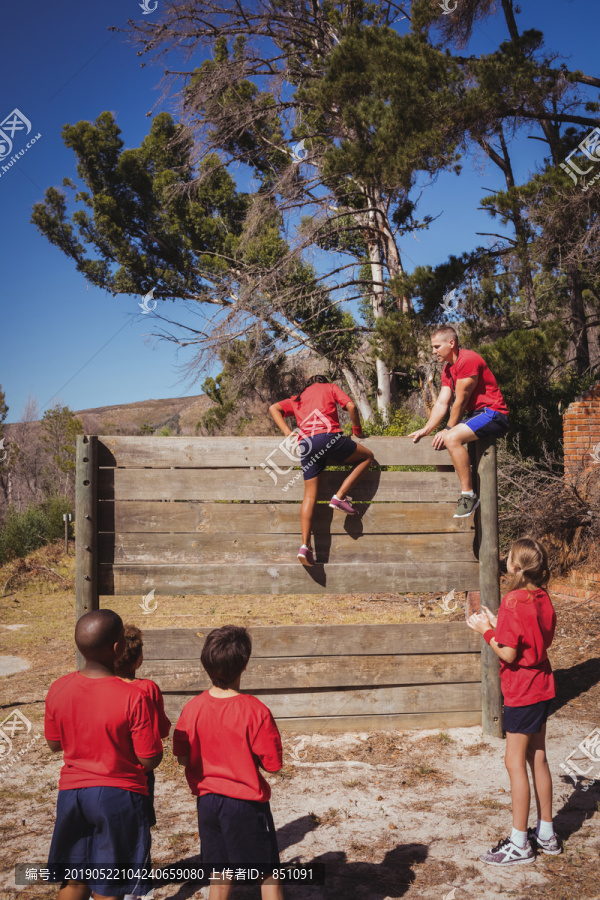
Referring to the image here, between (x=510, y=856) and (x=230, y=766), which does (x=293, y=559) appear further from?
(x=230, y=766)

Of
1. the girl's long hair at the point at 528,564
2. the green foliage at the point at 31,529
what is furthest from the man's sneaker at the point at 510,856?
the green foliage at the point at 31,529

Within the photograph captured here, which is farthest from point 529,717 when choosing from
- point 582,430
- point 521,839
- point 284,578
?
point 582,430

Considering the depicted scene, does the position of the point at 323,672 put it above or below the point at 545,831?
above

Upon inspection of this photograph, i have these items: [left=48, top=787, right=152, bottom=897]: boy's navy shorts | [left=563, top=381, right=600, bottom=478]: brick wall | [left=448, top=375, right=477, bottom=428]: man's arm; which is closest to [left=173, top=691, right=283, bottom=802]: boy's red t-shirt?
[left=48, top=787, right=152, bottom=897]: boy's navy shorts

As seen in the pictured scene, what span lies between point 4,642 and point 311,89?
11.8 meters

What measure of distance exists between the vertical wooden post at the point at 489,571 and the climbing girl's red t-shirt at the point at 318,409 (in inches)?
46.7

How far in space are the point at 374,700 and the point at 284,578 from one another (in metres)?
1.18

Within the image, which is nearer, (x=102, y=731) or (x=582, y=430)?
(x=102, y=731)

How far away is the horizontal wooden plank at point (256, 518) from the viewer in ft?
16.0

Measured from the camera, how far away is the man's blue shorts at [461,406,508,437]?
4.90 m

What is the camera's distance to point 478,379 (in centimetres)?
483

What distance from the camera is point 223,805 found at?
8.00ft

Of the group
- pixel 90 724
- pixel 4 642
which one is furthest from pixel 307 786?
pixel 4 642

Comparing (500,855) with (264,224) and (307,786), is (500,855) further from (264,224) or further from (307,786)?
(264,224)
